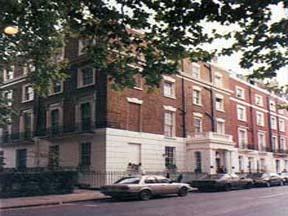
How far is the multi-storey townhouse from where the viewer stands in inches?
A: 2076

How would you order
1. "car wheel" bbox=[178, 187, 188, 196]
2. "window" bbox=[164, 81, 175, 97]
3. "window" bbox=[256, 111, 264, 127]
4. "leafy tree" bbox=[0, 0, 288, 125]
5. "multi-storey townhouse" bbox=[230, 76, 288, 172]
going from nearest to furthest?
1. "leafy tree" bbox=[0, 0, 288, 125]
2. "car wheel" bbox=[178, 187, 188, 196]
3. "window" bbox=[164, 81, 175, 97]
4. "multi-storey townhouse" bbox=[230, 76, 288, 172]
5. "window" bbox=[256, 111, 264, 127]

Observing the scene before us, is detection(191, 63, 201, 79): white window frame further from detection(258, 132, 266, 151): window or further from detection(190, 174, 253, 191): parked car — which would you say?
detection(258, 132, 266, 151): window

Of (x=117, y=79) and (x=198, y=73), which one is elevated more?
(x=198, y=73)

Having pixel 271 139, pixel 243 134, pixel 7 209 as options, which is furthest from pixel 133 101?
pixel 271 139

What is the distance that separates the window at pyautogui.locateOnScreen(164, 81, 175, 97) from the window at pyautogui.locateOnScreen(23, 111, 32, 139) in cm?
1235

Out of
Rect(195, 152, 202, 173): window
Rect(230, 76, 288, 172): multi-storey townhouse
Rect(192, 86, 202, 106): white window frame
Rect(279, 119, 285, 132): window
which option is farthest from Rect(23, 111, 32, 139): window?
Rect(279, 119, 285, 132): window

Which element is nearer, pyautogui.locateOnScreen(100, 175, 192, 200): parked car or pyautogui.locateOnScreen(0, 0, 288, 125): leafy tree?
pyautogui.locateOnScreen(0, 0, 288, 125): leafy tree

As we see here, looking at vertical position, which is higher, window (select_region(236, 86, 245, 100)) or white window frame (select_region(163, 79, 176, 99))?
window (select_region(236, 86, 245, 100))

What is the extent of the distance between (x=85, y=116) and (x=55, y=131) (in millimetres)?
3566

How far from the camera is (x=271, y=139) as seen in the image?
6034 centimetres

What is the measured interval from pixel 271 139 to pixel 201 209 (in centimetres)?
4495

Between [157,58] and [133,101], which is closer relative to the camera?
[157,58]

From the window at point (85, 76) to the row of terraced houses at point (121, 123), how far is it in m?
0.08

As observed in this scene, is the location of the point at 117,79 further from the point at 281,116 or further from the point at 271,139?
the point at 281,116
